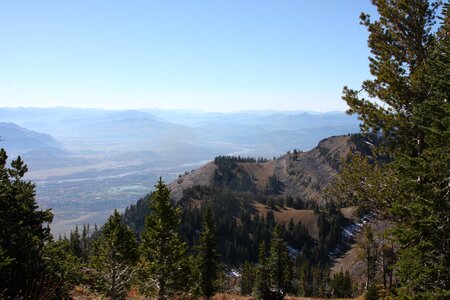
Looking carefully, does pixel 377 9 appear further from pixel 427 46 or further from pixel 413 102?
pixel 413 102

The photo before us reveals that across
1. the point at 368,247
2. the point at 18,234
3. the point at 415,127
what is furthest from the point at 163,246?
the point at 368,247

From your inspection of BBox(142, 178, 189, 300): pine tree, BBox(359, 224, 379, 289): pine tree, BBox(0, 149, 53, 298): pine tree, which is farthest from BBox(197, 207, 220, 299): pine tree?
BBox(0, 149, 53, 298): pine tree

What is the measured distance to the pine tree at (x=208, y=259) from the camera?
169ft

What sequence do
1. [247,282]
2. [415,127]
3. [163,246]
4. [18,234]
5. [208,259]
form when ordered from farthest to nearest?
[247,282], [208,259], [163,246], [18,234], [415,127]

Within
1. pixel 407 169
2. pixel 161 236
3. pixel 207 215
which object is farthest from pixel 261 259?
pixel 407 169

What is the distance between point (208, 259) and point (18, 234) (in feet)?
115

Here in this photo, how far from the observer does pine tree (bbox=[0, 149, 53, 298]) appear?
63.1 feet

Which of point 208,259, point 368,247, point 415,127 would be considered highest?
point 415,127

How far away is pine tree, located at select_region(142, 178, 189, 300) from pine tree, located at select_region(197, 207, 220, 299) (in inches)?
858

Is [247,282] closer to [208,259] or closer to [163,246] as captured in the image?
[208,259]

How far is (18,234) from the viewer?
20.8 metres

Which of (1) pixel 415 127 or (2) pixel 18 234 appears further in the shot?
(2) pixel 18 234

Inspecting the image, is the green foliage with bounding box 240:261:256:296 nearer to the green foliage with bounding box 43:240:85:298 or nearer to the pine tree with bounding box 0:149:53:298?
the green foliage with bounding box 43:240:85:298

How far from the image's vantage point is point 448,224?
15.0 meters
